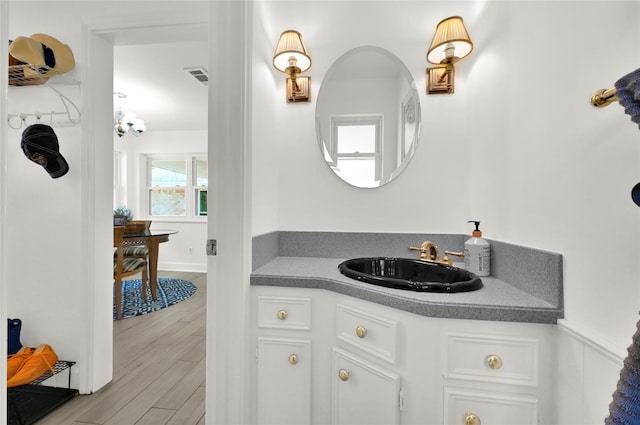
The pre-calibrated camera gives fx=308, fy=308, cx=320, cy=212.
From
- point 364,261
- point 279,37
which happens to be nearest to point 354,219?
point 364,261

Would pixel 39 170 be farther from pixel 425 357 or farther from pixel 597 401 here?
pixel 597 401

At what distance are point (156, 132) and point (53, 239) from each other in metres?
4.15

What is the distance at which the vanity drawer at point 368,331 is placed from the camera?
1.06 m

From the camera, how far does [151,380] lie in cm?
195

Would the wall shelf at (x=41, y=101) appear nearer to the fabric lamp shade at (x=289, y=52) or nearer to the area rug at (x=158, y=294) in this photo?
the fabric lamp shade at (x=289, y=52)

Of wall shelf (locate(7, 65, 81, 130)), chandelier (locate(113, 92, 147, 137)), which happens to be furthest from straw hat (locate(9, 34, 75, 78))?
chandelier (locate(113, 92, 147, 137))

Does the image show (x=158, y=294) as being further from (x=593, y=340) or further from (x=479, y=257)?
(x=593, y=340)

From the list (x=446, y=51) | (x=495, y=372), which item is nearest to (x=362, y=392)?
(x=495, y=372)

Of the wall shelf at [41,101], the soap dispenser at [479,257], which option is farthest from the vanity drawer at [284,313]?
the wall shelf at [41,101]

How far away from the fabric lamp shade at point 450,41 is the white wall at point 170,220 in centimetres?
452

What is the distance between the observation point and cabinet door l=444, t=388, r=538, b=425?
36.3 inches

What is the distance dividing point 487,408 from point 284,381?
77cm

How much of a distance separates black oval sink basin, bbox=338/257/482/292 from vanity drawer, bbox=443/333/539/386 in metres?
0.18

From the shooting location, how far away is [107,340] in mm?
1911
